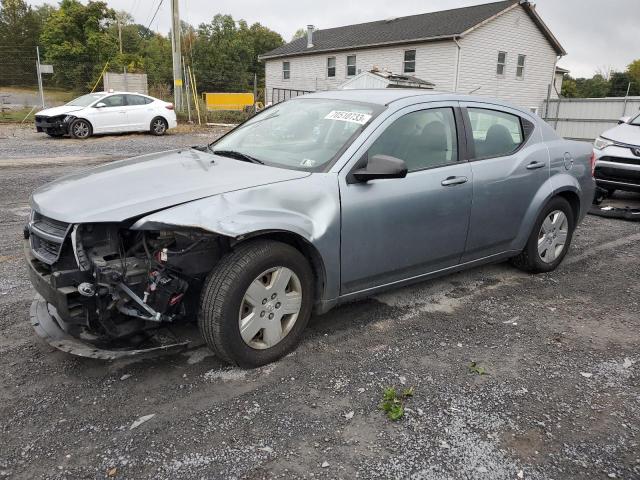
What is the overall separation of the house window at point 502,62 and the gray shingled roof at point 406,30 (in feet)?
7.34

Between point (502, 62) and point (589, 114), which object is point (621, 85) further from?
point (589, 114)

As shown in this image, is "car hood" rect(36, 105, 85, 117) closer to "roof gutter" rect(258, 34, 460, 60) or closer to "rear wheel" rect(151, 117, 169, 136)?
"rear wheel" rect(151, 117, 169, 136)

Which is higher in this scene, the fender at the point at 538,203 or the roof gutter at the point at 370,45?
the roof gutter at the point at 370,45

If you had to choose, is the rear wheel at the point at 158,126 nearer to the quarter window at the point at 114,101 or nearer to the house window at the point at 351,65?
the quarter window at the point at 114,101

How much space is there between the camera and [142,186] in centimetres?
312

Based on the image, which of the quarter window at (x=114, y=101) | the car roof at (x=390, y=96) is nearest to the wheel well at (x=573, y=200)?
the car roof at (x=390, y=96)

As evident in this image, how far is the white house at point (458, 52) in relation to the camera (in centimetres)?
2558

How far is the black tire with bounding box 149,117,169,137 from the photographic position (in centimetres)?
1720

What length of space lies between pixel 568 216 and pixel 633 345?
5.42 feet

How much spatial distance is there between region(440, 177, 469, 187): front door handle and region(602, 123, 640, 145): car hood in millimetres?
5217

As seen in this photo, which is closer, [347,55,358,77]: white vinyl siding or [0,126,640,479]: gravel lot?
[0,126,640,479]: gravel lot

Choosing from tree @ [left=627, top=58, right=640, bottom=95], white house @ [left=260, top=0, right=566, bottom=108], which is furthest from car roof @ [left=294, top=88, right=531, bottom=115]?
tree @ [left=627, top=58, right=640, bottom=95]

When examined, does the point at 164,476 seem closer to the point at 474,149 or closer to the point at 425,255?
the point at 425,255

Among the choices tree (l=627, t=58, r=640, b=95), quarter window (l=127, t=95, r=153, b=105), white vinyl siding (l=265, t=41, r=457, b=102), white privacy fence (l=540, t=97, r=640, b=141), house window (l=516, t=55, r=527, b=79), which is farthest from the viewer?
tree (l=627, t=58, r=640, b=95)
